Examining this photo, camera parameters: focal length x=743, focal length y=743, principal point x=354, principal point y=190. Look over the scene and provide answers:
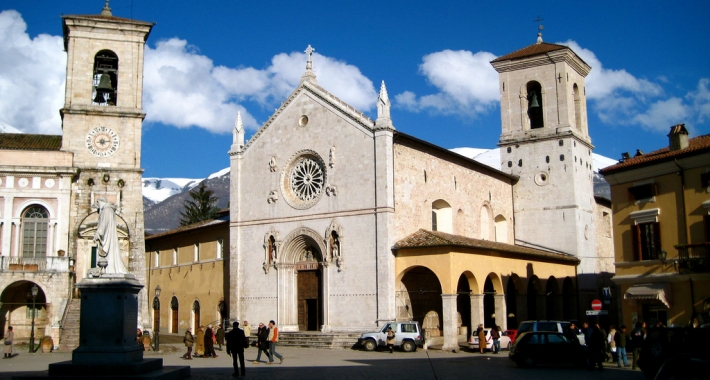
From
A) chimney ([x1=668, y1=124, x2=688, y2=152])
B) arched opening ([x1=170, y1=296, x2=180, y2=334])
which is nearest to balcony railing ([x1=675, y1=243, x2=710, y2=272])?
chimney ([x1=668, y1=124, x2=688, y2=152])

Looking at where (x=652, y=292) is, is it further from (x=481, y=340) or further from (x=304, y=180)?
(x=304, y=180)

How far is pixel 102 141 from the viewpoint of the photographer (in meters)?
37.9

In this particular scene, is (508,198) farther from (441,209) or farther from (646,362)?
(646,362)

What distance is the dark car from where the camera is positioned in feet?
78.0

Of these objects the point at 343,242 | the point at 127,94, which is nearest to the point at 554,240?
the point at 343,242

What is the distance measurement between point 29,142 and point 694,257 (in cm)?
3153

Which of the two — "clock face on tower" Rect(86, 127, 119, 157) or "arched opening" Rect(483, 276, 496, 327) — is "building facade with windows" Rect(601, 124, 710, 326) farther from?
"clock face on tower" Rect(86, 127, 119, 157)

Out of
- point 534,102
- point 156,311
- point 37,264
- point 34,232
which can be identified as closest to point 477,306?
point 534,102

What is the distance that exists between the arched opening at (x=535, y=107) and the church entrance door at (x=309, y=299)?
59.9ft

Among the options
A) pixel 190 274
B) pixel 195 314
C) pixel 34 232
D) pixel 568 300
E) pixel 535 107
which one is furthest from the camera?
pixel 535 107

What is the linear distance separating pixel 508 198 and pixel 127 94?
23.1 m

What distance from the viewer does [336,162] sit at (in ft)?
120

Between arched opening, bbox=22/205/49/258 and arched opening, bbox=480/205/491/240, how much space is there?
23185 millimetres

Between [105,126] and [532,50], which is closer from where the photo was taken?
[105,126]
